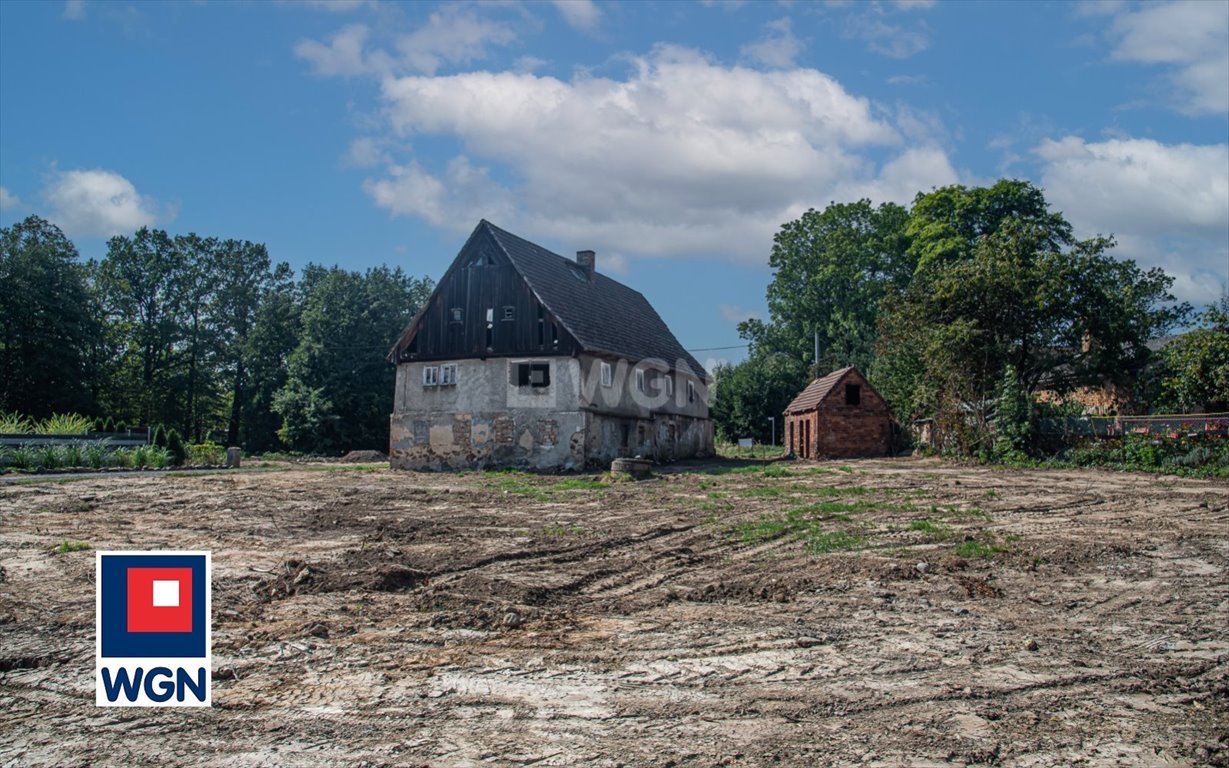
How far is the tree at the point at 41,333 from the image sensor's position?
49.3 metres

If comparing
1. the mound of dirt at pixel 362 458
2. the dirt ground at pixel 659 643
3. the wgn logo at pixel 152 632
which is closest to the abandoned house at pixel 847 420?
the mound of dirt at pixel 362 458

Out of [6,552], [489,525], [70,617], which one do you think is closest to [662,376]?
[489,525]

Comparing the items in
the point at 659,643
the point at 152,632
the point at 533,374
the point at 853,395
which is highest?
the point at 533,374

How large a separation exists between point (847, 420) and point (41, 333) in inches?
1761

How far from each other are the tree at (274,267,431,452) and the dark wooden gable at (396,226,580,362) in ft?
70.5

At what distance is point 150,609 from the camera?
20.9ft

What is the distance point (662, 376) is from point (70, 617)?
3256cm

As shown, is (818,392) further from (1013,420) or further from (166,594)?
(166,594)

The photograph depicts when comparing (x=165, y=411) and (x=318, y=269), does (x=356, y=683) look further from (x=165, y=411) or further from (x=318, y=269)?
(x=318, y=269)

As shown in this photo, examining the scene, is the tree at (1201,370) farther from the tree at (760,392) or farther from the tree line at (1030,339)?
the tree at (760,392)

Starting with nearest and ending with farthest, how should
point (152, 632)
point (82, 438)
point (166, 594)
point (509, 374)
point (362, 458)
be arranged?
point (152, 632), point (166, 594), point (509, 374), point (82, 438), point (362, 458)

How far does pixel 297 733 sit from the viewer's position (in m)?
4.89

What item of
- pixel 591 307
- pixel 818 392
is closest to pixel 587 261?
pixel 591 307

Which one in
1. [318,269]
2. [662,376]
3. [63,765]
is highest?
[318,269]
